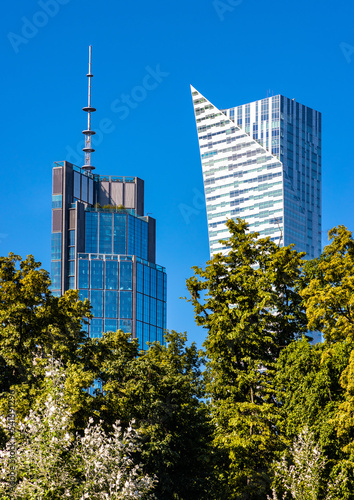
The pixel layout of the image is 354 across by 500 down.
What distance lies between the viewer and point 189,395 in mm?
49156

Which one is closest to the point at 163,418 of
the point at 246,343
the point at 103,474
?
the point at 246,343

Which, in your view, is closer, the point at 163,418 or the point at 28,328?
the point at 163,418

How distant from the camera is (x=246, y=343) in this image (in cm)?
5147

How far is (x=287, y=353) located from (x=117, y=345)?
987 centimetres

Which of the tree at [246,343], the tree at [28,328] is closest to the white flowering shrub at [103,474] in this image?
the tree at [28,328]

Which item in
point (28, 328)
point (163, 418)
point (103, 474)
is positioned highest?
point (28, 328)

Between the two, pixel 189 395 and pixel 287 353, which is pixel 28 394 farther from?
pixel 287 353

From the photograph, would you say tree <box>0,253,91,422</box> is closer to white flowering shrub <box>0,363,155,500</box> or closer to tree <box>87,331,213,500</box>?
tree <box>87,331,213,500</box>

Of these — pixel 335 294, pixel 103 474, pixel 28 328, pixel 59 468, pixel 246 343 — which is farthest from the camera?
pixel 246 343

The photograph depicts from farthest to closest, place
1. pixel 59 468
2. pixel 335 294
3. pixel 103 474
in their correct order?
pixel 335 294 < pixel 103 474 < pixel 59 468

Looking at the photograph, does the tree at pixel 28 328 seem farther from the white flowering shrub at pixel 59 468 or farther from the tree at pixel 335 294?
the white flowering shrub at pixel 59 468

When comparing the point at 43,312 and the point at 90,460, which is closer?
the point at 90,460

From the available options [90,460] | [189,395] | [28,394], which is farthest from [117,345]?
[90,460]

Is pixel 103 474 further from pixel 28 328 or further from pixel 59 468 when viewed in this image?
pixel 28 328
